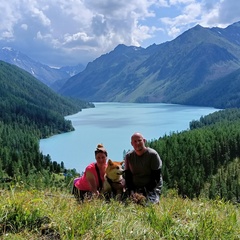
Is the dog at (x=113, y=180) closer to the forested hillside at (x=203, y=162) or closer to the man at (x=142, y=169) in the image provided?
the man at (x=142, y=169)

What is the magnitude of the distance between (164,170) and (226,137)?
106 feet

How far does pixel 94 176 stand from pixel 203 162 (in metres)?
80.9

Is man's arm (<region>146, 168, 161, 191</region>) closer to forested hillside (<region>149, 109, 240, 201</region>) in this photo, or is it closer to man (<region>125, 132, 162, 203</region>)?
man (<region>125, 132, 162, 203</region>)

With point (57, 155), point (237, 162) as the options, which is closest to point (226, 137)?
point (237, 162)

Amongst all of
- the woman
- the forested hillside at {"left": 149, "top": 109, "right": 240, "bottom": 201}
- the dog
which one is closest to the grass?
the dog

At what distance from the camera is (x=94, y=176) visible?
30.1ft

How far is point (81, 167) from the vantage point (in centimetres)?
9088

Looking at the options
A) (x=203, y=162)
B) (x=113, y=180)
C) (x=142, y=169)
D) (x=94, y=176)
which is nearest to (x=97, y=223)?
(x=113, y=180)

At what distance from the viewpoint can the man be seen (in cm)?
897

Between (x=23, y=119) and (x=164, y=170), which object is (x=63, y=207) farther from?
(x=23, y=119)

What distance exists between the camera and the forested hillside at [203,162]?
6938 cm

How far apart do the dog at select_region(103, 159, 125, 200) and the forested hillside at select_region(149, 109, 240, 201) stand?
58128 mm

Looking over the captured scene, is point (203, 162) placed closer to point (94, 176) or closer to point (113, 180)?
point (94, 176)

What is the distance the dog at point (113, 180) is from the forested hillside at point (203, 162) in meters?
58.1
